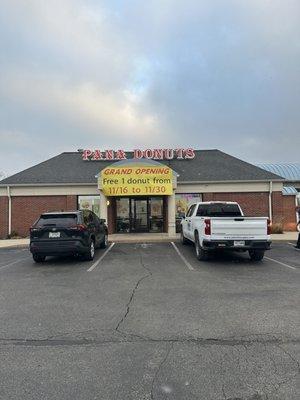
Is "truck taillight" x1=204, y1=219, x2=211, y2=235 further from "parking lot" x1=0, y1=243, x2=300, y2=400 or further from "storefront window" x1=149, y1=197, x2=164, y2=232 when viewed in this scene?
"storefront window" x1=149, y1=197, x2=164, y2=232

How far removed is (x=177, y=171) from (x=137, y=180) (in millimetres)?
3952

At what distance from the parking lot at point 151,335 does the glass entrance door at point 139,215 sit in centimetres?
1436

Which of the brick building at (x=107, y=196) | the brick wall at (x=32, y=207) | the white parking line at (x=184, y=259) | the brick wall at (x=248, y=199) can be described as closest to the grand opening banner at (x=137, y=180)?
the brick building at (x=107, y=196)

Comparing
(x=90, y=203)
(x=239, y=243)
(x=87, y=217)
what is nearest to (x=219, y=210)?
(x=239, y=243)

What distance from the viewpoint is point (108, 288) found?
9023 millimetres

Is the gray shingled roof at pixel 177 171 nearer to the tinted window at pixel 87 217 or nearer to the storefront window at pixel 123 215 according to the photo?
the storefront window at pixel 123 215

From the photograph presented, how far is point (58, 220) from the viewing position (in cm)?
1301

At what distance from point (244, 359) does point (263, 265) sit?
25.3 feet

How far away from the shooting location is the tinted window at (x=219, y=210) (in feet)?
50.2

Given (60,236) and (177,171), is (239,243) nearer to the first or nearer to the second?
(60,236)

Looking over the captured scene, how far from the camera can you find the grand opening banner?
72.5ft

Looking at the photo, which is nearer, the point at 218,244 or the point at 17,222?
the point at 218,244

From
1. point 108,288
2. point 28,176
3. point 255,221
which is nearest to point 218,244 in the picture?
point 255,221

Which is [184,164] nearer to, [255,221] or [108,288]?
[255,221]
